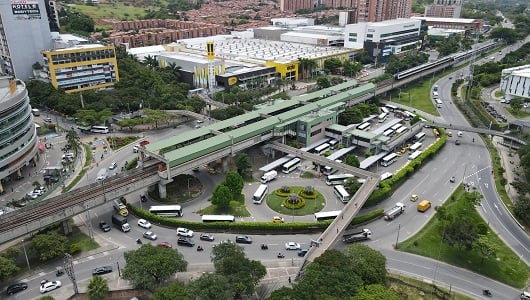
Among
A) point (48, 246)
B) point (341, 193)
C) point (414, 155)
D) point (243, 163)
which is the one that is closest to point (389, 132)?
point (414, 155)

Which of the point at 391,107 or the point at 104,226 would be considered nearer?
the point at 104,226

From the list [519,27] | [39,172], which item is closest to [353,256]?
[39,172]

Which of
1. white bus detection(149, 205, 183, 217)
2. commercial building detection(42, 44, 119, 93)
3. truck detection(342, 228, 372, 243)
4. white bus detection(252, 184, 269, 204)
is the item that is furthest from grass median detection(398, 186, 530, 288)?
commercial building detection(42, 44, 119, 93)

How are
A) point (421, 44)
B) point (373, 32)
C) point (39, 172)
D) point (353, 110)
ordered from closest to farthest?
point (39, 172), point (353, 110), point (373, 32), point (421, 44)

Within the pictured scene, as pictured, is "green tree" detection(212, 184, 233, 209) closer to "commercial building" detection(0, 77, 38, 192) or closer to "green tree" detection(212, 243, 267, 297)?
"green tree" detection(212, 243, 267, 297)

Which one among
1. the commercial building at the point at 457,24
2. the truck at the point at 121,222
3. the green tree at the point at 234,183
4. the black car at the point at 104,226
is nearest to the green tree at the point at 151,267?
the truck at the point at 121,222

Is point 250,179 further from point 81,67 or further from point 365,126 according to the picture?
point 81,67

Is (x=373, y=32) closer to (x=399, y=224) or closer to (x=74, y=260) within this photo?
(x=399, y=224)
